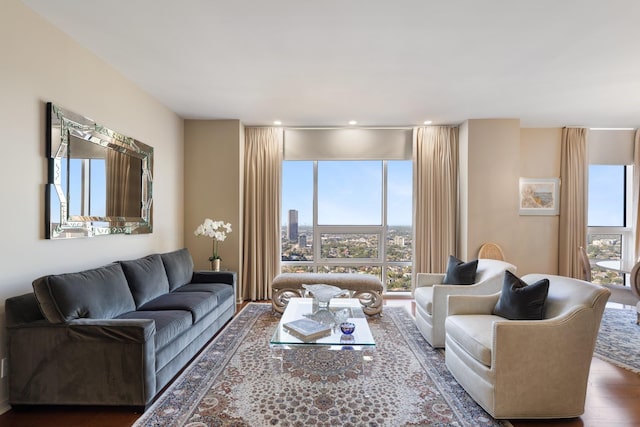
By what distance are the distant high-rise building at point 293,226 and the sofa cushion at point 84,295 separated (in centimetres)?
284

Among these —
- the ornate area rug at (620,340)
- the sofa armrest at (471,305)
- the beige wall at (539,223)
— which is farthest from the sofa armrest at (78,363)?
the beige wall at (539,223)

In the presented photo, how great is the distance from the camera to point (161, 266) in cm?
352

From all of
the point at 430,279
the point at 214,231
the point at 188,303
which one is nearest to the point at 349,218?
the point at 430,279

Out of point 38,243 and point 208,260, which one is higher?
point 38,243

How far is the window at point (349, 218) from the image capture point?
17.6ft

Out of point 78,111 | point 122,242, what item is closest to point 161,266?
point 122,242

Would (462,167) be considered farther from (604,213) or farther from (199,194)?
(199,194)

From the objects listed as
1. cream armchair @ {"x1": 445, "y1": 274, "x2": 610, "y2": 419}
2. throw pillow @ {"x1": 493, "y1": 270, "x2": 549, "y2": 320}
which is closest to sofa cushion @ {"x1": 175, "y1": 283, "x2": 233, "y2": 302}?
cream armchair @ {"x1": 445, "y1": 274, "x2": 610, "y2": 419}

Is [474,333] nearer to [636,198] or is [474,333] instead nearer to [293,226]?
[293,226]

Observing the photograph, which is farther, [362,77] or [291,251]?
[291,251]

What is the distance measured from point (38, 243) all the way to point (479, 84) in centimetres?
439

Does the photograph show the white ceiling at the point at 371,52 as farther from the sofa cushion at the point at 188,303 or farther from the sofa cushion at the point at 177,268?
the sofa cushion at the point at 188,303

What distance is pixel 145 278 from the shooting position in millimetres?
3131

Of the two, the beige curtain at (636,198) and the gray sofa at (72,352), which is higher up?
the beige curtain at (636,198)
